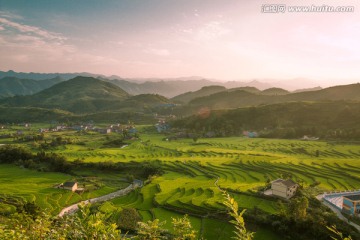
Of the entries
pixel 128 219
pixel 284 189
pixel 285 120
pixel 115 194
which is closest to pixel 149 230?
pixel 128 219

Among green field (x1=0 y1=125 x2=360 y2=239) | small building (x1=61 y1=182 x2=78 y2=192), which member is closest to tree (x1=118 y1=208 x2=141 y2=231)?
green field (x1=0 y1=125 x2=360 y2=239)

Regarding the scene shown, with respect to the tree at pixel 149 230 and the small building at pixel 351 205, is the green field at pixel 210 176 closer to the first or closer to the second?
the small building at pixel 351 205

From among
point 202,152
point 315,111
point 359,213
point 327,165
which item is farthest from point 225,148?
point 315,111

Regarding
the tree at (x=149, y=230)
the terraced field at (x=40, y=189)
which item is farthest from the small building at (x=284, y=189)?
the tree at (x=149, y=230)

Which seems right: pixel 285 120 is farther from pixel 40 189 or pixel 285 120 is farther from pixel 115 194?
pixel 40 189

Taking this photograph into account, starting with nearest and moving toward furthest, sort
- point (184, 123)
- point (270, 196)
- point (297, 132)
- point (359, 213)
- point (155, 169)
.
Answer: point (359, 213), point (270, 196), point (155, 169), point (297, 132), point (184, 123)

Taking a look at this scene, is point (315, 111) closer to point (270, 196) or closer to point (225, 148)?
point (225, 148)
